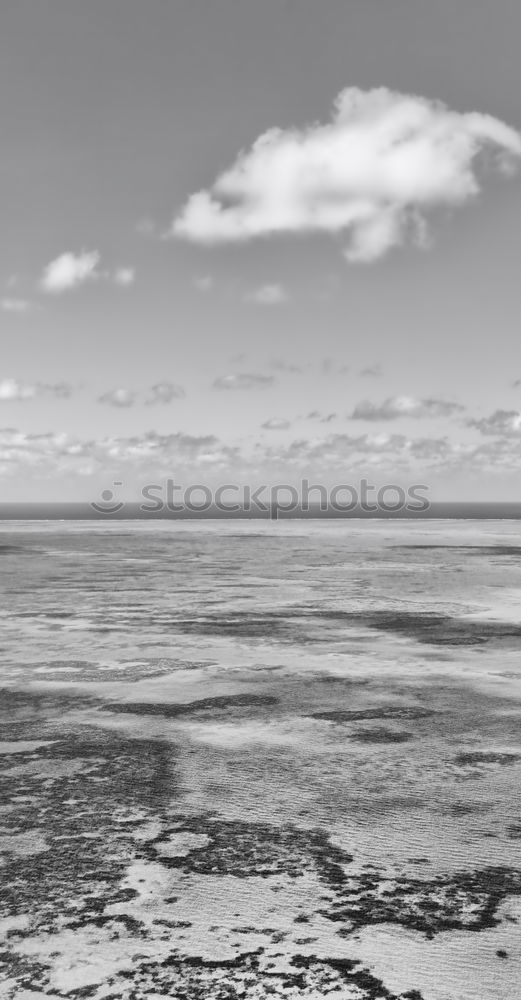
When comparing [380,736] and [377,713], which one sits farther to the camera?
[377,713]

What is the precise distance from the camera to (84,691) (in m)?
8.42

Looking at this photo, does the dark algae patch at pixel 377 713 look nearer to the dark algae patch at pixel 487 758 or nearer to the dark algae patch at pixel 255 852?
the dark algae patch at pixel 487 758

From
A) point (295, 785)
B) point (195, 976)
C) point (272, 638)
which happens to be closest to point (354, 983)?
point (195, 976)

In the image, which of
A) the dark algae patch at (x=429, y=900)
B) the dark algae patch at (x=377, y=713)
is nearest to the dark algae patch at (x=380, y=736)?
the dark algae patch at (x=377, y=713)

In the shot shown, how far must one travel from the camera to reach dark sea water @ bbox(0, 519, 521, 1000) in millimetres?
3475

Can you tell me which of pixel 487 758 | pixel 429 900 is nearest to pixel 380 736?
pixel 487 758

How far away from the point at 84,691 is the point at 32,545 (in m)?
25.6

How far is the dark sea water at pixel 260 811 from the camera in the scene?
347 centimetres

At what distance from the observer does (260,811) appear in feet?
16.9

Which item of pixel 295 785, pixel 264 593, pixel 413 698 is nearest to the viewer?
pixel 295 785

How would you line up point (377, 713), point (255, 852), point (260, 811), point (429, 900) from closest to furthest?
point (429, 900)
point (255, 852)
point (260, 811)
point (377, 713)

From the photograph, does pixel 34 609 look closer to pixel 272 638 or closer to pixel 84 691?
pixel 272 638

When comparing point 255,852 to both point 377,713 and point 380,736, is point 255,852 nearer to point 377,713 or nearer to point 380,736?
point 380,736

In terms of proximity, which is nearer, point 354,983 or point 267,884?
point 354,983
